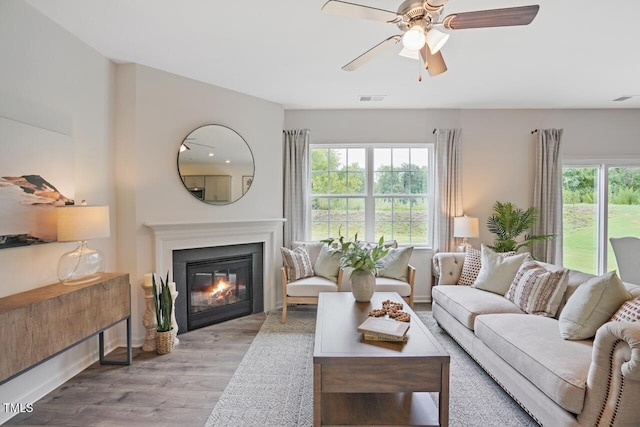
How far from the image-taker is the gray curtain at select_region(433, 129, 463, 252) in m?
4.30

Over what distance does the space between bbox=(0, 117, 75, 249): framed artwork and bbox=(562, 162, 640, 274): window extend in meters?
5.90

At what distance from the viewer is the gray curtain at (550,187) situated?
4.27 meters

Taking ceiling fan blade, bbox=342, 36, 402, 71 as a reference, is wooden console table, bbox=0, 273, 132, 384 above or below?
below

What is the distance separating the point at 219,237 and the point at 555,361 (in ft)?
10.3

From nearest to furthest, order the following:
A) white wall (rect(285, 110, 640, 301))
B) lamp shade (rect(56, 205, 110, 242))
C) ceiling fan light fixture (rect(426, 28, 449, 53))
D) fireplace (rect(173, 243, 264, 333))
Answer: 1. ceiling fan light fixture (rect(426, 28, 449, 53))
2. lamp shade (rect(56, 205, 110, 242))
3. fireplace (rect(173, 243, 264, 333))
4. white wall (rect(285, 110, 640, 301))

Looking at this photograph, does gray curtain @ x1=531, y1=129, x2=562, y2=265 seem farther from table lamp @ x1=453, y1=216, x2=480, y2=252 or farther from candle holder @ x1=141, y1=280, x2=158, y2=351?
candle holder @ x1=141, y1=280, x2=158, y2=351

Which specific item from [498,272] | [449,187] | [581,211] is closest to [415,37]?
[498,272]

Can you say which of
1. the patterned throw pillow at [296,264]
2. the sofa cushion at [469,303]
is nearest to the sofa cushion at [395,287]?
the sofa cushion at [469,303]

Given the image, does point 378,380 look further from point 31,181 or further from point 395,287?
point 31,181

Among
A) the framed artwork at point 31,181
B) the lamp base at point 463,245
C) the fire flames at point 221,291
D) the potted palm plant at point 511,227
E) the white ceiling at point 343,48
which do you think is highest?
the white ceiling at point 343,48

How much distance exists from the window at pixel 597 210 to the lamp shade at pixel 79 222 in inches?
221

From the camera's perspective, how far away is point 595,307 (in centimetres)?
192

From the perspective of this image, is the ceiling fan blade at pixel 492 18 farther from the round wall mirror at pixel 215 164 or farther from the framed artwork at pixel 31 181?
the framed artwork at pixel 31 181

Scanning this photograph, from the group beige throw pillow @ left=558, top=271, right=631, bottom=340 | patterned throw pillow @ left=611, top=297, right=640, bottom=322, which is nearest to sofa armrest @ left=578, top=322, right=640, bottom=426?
patterned throw pillow @ left=611, top=297, right=640, bottom=322
